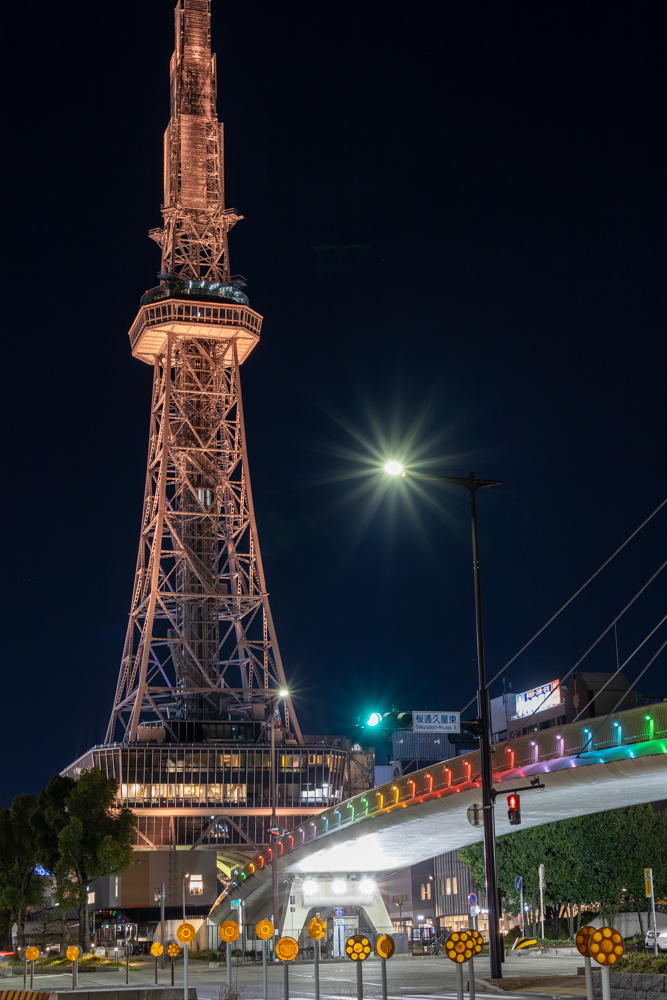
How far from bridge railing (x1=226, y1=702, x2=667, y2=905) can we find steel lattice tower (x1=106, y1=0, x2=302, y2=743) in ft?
276

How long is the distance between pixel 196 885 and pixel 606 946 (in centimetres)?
10514

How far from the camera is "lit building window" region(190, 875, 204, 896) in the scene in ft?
374

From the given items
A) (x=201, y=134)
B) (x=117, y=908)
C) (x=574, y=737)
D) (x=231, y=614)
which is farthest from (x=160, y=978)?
(x=201, y=134)

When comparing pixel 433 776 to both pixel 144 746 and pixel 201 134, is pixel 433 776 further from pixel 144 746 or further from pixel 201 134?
pixel 201 134

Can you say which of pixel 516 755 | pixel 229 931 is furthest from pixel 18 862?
pixel 229 931

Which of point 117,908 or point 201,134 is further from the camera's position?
point 201,134

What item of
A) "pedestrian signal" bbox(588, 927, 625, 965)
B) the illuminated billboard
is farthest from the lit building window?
"pedestrian signal" bbox(588, 927, 625, 965)

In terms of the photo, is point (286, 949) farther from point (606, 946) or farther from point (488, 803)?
point (488, 803)

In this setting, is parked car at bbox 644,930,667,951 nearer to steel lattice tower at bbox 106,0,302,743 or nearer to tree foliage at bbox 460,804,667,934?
tree foliage at bbox 460,804,667,934

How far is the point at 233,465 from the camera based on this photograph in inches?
5846

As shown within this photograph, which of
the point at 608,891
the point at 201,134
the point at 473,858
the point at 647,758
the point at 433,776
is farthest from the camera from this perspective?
the point at 201,134

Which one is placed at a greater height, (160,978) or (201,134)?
(201,134)

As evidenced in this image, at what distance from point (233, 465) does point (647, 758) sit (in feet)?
386

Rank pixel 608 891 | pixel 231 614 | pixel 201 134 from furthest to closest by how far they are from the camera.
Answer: pixel 201 134 < pixel 231 614 < pixel 608 891
